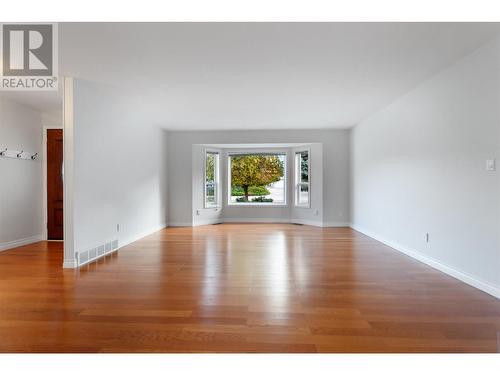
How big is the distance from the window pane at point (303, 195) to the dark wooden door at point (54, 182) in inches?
215

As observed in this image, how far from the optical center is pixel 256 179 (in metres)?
8.66

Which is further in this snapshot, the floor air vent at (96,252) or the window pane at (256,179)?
the window pane at (256,179)

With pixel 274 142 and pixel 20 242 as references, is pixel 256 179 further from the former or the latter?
pixel 20 242

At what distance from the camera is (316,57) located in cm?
321

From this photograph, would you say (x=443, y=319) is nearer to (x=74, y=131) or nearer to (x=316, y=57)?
(x=316, y=57)

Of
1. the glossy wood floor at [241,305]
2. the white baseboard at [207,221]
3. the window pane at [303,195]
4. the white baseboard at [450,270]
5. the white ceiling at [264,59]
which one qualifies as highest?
the white ceiling at [264,59]

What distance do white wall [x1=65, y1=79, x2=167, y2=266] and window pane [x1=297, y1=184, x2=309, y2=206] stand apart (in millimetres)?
3785

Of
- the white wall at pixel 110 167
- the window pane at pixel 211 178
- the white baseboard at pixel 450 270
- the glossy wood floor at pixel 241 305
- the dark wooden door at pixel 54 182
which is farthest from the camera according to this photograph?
the window pane at pixel 211 178

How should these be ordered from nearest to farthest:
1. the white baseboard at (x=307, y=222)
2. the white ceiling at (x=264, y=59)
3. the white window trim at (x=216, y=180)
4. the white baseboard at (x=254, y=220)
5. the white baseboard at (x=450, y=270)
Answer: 1. the white ceiling at (x=264, y=59)
2. the white baseboard at (x=450, y=270)
3. the white baseboard at (x=307, y=222)
4. the white window trim at (x=216, y=180)
5. the white baseboard at (x=254, y=220)

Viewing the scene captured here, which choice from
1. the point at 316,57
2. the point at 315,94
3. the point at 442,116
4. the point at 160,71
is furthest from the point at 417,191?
the point at 160,71

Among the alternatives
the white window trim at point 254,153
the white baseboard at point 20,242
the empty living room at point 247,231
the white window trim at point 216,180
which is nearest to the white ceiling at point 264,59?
the empty living room at point 247,231

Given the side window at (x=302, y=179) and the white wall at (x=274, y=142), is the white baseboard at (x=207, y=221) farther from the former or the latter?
the side window at (x=302, y=179)

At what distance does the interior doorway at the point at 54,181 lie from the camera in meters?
5.71

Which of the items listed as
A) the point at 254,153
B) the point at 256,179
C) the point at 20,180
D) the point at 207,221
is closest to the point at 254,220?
the point at 256,179
